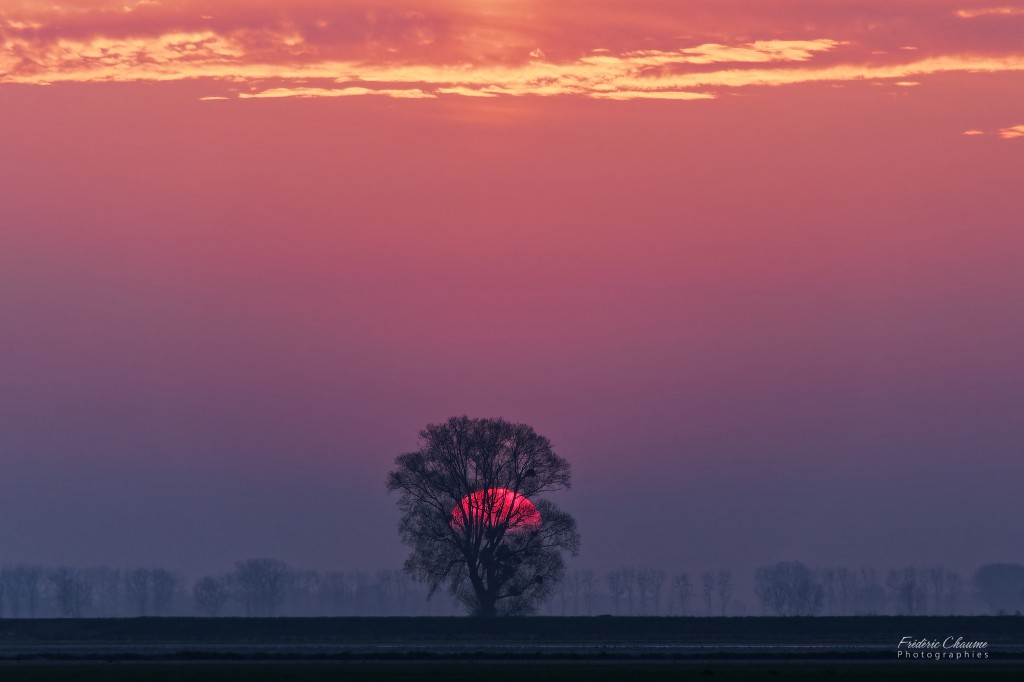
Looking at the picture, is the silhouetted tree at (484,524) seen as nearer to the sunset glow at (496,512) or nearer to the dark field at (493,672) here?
the sunset glow at (496,512)

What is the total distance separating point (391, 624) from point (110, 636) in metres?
13.2

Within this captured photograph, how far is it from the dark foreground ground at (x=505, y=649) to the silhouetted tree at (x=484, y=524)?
14.7 metres

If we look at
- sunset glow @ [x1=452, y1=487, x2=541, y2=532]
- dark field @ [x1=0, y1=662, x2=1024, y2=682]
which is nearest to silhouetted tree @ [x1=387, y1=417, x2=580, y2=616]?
sunset glow @ [x1=452, y1=487, x2=541, y2=532]

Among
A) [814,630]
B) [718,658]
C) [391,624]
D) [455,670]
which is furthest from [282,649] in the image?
[814,630]

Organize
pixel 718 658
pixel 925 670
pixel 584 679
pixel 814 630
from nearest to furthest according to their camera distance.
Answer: pixel 584 679 → pixel 925 670 → pixel 718 658 → pixel 814 630

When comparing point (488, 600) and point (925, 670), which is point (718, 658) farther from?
point (488, 600)

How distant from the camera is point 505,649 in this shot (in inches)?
2282

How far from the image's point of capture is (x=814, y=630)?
6272 cm

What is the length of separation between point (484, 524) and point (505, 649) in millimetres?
24897

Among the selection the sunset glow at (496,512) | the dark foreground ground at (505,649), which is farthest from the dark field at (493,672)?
the sunset glow at (496,512)

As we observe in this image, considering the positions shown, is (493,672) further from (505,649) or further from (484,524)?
(484,524)

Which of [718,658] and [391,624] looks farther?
[391,624]

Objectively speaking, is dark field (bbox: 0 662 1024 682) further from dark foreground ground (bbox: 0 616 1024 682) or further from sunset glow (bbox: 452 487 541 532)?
sunset glow (bbox: 452 487 541 532)

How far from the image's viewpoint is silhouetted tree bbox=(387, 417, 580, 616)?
271 feet
